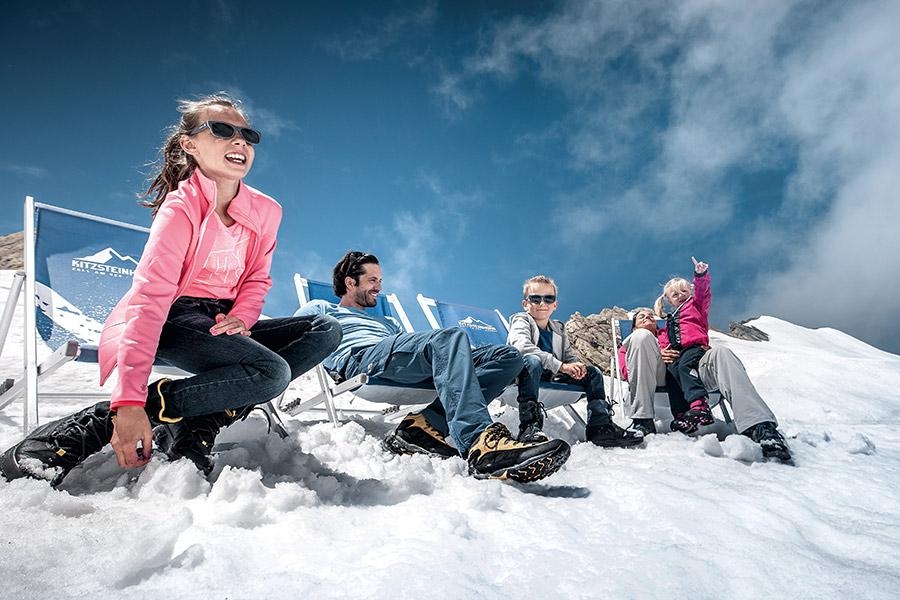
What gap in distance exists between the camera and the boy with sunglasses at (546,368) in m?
2.92

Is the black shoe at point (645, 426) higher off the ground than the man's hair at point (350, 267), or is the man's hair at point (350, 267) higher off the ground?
the man's hair at point (350, 267)

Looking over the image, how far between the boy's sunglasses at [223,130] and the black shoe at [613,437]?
259cm

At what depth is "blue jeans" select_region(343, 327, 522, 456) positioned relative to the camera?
6.19 ft

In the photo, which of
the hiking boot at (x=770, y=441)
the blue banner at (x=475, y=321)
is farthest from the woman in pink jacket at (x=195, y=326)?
the blue banner at (x=475, y=321)

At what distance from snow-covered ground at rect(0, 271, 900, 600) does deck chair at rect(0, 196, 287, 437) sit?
2.98 ft

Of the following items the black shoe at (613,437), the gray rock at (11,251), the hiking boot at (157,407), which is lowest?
the black shoe at (613,437)

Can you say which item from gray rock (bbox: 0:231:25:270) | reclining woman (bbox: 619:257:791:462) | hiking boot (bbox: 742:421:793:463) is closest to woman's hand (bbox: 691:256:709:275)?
reclining woman (bbox: 619:257:791:462)

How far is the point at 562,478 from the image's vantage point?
6.48 feet

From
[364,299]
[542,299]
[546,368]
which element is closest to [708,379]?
[546,368]

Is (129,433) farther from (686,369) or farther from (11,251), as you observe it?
(11,251)

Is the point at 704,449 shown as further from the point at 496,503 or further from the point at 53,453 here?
the point at 53,453

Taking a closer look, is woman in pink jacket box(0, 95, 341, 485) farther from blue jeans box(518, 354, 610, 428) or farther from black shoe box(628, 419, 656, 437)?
black shoe box(628, 419, 656, 437)

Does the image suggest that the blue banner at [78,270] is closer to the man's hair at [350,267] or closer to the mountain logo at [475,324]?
the man's hair at [350,267]

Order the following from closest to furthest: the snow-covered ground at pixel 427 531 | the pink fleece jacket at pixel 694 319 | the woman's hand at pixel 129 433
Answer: the snow-covered ground at pixel 427 531 < the woman's hand at pixel 129 433 < the pink fleece jacket at pixel 694 319
